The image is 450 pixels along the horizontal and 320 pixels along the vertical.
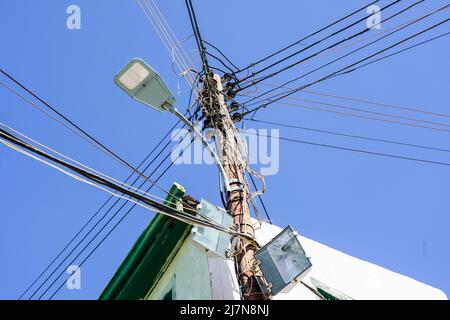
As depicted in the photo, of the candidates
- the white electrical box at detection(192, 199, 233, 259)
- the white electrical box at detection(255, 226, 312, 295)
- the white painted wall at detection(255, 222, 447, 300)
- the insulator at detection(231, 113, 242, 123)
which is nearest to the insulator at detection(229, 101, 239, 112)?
the insulator at detection(231, 113, 242, 123)

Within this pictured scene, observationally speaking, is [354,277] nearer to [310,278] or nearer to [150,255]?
[310,278]

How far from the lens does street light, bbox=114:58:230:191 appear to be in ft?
16.2

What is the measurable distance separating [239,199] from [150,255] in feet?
6.56

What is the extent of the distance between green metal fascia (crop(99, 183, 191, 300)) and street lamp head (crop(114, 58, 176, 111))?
1.67 metres

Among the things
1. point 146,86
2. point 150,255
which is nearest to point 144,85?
point 146,86

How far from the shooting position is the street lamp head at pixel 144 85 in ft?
16.2

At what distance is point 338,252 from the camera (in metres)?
7.38

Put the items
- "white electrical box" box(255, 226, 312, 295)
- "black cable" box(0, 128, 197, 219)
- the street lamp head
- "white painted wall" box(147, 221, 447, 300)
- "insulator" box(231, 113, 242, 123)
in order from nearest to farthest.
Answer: "black cable" box(0, 128, 197, 219)
"white electrical box" box(255, 226, 312, 295)
the street lamp head
"white painted wall" box(147, 221, 447, 300)
"insulator" box(231, 113, 242, 123)

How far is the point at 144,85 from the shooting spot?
5.02 metres

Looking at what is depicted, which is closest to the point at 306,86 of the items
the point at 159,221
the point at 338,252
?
the point at 338,252

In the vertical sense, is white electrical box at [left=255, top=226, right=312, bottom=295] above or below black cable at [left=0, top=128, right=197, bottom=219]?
below

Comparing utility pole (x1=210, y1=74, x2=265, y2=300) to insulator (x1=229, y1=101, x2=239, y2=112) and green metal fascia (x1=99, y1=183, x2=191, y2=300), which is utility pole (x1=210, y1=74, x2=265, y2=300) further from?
green metal fascia (x1=99, y1=183, x2=191, y2=300)
